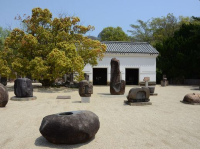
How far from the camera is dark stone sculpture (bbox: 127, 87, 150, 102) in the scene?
930cm

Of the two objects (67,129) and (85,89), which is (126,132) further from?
(85,89)

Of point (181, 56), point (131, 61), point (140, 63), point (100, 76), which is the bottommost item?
point (100, 76)

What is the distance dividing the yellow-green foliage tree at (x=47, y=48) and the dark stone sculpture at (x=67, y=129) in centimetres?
1056

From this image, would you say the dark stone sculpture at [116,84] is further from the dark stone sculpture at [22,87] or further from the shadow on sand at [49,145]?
the shadow on sand at [49,145]

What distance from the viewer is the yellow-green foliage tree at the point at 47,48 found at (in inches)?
600

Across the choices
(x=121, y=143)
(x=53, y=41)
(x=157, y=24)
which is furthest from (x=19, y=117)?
(x=157, y=24)

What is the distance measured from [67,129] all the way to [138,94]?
6.03 metres

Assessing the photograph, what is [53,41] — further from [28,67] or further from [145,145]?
[145,145]

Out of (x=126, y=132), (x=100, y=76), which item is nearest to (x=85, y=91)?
(x=126, y=132)

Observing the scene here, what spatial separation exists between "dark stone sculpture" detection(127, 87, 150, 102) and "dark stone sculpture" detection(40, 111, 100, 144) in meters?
5.39

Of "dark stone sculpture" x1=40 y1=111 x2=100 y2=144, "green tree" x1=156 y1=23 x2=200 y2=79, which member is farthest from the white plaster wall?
"dark stone sculpture" x1=40 y1=111 x2=100 y2=144

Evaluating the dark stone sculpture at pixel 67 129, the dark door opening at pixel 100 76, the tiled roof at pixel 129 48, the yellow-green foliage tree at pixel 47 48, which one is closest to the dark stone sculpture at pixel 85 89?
the yellow-green foliage tree at pixel 47 48

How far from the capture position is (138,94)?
944cm

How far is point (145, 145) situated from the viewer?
13.5 feet
